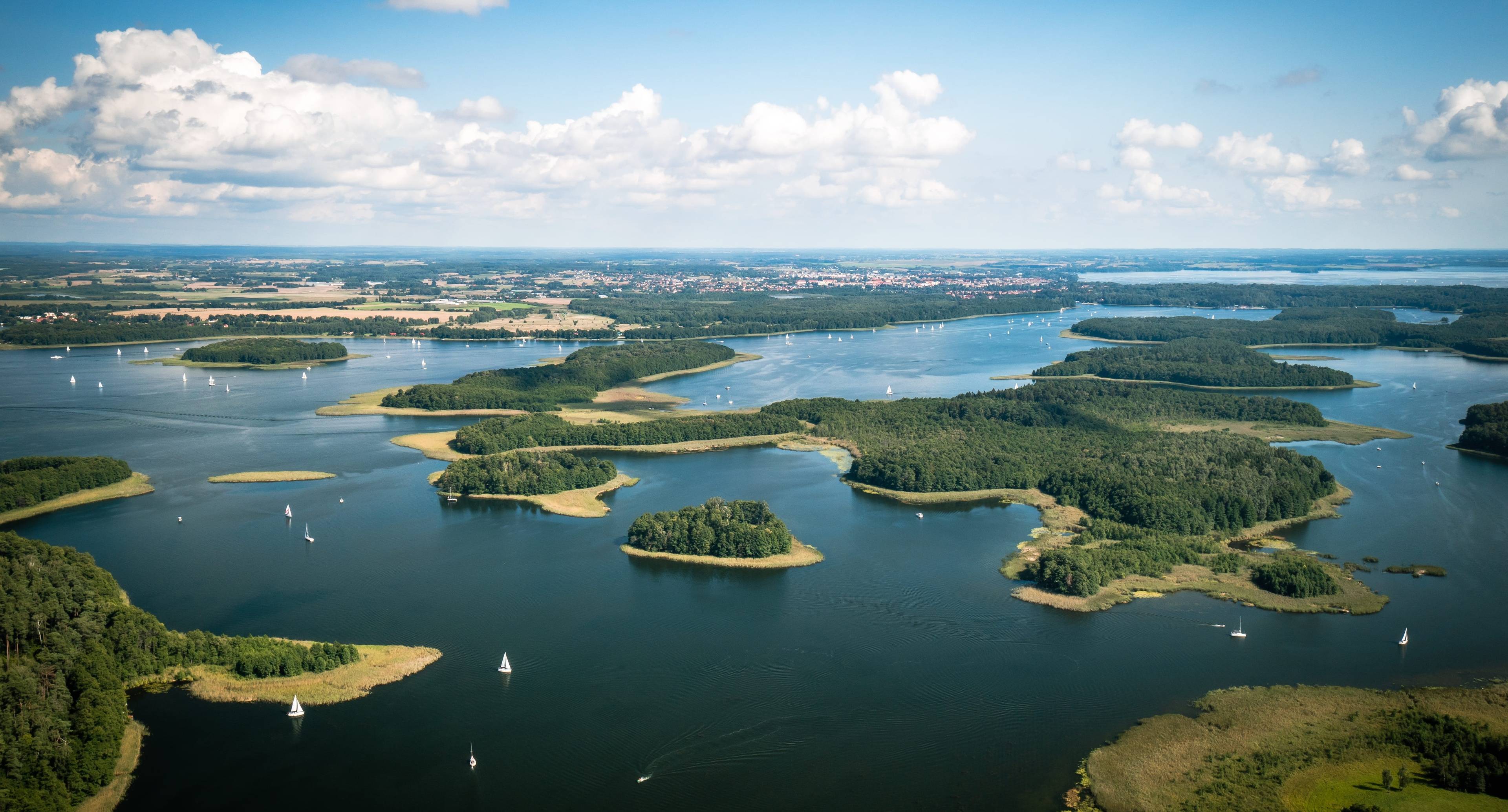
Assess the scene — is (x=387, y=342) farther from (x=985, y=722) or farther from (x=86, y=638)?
(x=985, y=722)

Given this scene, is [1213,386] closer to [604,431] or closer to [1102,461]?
[1102,461]

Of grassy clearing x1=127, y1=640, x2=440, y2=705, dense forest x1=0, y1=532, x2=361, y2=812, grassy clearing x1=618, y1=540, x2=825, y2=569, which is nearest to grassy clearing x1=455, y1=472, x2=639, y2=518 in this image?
grassy clearing x1=618, y1=540, x2=825, y2=569

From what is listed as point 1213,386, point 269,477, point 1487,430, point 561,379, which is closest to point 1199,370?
point 1213,386

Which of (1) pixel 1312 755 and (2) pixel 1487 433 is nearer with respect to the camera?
(1) pixel 1312 755

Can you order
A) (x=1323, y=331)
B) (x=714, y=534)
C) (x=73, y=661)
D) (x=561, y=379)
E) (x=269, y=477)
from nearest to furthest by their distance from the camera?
(x=73, y=661), (x=714, y=534), (x=269, y=477), (x=561, y=379), (x=1323, y=331)

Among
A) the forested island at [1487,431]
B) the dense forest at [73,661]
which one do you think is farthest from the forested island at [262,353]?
the forested island at [1487,431]

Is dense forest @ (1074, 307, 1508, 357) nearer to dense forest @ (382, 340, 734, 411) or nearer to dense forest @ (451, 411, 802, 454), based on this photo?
dense forest @ (382, 340, 734, 411)

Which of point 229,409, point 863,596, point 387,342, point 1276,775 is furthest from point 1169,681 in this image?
point 387,342
